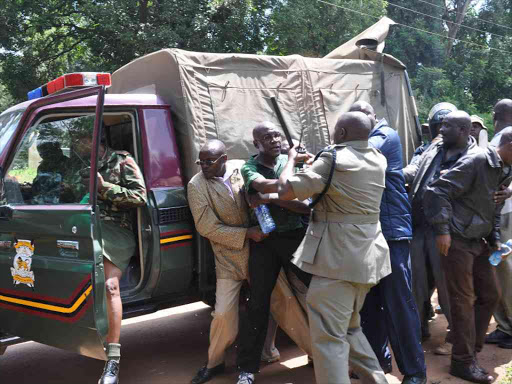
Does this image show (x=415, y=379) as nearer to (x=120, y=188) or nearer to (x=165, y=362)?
(x=165, y=362)

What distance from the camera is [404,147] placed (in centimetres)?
552

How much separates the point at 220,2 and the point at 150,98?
993cm

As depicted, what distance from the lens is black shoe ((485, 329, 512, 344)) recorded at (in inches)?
188

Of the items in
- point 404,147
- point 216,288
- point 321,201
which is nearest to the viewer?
point 321,201

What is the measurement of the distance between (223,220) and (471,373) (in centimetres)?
204

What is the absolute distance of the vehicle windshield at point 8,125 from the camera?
3943 mm

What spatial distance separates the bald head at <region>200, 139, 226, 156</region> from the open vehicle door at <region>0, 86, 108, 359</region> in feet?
2.52

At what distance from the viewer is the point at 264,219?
12.4ft

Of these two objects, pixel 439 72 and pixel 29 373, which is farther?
pixel 439 72

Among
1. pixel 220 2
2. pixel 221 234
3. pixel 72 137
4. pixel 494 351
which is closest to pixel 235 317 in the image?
pixel 221 234

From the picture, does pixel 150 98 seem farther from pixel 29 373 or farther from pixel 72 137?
pixel 29 373

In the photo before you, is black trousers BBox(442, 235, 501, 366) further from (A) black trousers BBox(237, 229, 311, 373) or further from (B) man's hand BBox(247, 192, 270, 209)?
(B) man's hand BBox(247, 192, 270, 209)

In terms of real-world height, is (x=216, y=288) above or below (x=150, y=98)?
below

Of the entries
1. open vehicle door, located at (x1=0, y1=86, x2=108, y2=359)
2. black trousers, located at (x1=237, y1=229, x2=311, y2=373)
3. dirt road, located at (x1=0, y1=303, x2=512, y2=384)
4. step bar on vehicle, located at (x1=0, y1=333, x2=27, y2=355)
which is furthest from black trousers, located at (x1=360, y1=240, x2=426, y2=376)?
step bar on vehicle, located at (x1=0, y1=333, x2=27, y2=355)
